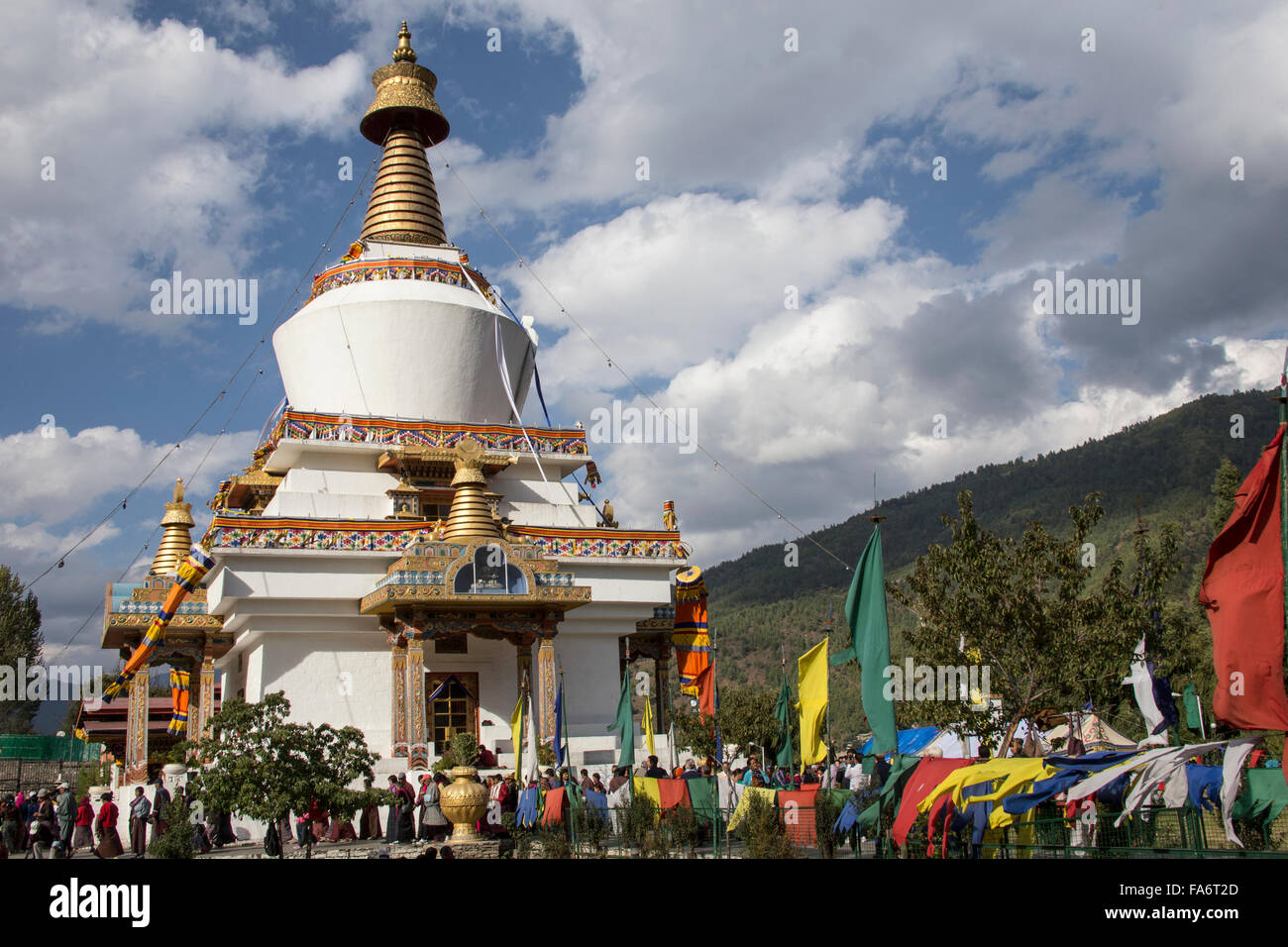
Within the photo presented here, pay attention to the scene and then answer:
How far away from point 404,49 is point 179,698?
20096mm

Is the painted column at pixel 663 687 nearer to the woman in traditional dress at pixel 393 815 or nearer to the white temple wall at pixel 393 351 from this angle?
the white temple wall at pixel 393 351

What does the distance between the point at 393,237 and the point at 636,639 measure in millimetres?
13378

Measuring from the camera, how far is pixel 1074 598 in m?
19.6

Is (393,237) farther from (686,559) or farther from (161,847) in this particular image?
(161,847)

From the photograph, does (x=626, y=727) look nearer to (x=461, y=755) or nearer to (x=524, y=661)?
(x=461, y=755)

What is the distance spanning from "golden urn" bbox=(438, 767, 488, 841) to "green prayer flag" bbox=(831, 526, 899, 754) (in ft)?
20.4

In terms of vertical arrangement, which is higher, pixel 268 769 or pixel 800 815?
pixel 268 769

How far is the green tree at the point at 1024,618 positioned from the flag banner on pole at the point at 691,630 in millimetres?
10914

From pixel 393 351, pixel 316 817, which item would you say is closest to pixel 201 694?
pixel 393 351

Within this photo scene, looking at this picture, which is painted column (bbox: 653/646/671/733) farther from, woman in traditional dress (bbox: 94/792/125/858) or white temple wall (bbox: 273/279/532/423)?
woman in traditional dress (bbox: 94/792/125/858)

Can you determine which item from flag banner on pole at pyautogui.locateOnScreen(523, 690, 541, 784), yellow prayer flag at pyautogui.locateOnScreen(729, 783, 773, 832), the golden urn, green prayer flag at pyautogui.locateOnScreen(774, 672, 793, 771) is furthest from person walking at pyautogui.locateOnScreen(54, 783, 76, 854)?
green prayer flag at pyautogui.locateOnScreen(774, 672, 793, 771)

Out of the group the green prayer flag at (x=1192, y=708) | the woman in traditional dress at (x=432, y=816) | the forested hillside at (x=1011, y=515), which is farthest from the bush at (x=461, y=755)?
the forested hillside at (x=1011, y=515)

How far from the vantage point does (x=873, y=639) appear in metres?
14.1
